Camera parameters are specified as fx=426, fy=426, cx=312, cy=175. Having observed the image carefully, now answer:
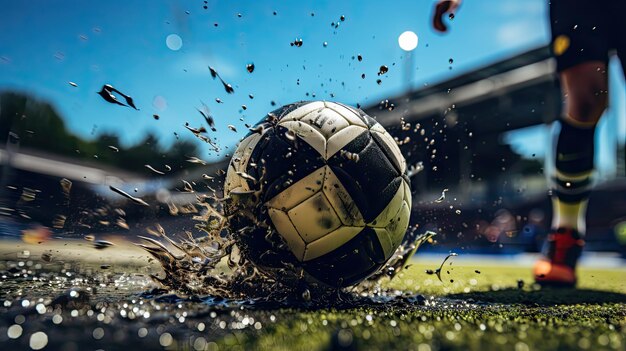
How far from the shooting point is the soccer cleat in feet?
13.3

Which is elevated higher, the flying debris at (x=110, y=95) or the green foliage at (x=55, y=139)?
the flying debris at (x=110, y=95)

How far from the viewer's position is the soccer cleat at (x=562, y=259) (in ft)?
13.3

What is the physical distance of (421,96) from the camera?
2425 centimetres

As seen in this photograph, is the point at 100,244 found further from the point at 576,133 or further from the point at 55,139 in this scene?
the point at 55,139

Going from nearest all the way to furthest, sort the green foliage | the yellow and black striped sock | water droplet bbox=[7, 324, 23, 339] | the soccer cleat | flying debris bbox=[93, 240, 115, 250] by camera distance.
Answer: water droplet bbox=[7, 324, 23, 339], flying debris bbox=[93, 240, 115, 250], the soccer cleat, the yellow and black striped sock, the green foliage

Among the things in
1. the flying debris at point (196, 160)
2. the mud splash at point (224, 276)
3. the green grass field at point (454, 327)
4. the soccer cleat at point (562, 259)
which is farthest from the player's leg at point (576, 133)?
the flying debris at point (196, 160)

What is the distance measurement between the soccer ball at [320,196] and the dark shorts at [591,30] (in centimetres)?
295

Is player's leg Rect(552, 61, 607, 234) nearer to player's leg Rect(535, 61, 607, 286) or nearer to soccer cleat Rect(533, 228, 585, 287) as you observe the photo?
player's leg Rect(535, 61, 607, 286)

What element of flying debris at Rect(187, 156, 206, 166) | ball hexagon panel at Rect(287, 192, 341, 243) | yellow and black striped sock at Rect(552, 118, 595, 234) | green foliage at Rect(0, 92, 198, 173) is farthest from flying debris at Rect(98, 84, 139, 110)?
green foliage at Rect(0, 92, 198, 173)

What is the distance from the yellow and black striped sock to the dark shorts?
2.21 ft

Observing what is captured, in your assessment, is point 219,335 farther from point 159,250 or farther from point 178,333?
point 159,250

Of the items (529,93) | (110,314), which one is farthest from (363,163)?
(529,93)

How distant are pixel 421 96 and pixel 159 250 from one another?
23.1 m

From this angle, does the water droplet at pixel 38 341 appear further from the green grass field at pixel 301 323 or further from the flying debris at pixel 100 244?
the flying debris at pixel 100 244
